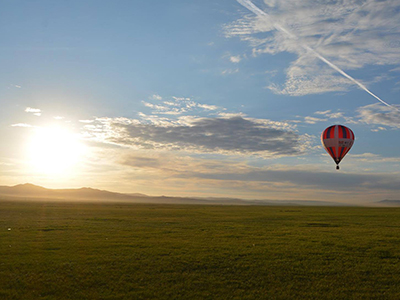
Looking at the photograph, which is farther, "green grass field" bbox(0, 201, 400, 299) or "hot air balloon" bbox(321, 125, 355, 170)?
"hot air balloon" bbox(321, 125, 355, 170)

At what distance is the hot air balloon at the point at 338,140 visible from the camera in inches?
1729

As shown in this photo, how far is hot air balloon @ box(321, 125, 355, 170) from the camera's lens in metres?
43.9

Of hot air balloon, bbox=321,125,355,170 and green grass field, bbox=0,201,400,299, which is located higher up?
hot air balloon, bbox=321,125,355,170

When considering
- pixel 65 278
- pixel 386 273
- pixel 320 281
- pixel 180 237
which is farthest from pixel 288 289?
pixel 180 237

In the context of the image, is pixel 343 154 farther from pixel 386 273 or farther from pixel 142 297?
pixel 142 297

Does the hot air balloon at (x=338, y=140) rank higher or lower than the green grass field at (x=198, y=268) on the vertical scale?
higher

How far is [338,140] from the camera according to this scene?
144ft

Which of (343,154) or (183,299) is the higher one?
(343,154)

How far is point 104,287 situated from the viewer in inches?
589

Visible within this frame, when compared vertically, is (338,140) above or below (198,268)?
above

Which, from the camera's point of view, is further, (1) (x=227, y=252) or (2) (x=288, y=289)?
(1) (x=227, y=252)

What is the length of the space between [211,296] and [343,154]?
3656 centimetres

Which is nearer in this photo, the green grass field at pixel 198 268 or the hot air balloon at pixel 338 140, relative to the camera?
the green grass field at pixel 198 268

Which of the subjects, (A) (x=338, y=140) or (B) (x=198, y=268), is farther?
(A) (x=338, y=140)
